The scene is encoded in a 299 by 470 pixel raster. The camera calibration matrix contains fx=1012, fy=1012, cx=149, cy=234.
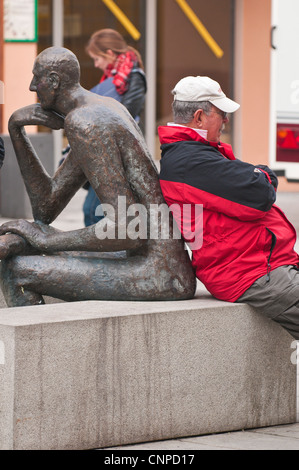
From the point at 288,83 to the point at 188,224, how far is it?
610 centimetres

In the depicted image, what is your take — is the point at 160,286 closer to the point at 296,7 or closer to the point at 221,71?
the point at 296,7

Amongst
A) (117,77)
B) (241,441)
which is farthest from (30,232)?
(117,77)

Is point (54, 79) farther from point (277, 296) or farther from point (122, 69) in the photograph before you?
point (122, 69)

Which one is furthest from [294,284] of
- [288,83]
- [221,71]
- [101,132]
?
[221,71]

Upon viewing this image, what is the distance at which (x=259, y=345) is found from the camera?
171 inches

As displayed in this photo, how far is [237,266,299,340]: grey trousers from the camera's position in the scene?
4242 millimetres

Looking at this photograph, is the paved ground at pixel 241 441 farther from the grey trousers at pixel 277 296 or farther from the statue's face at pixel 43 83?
the statue's face at pixel 43 83

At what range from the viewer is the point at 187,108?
4.40 meters

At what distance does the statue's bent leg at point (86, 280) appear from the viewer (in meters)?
4.33

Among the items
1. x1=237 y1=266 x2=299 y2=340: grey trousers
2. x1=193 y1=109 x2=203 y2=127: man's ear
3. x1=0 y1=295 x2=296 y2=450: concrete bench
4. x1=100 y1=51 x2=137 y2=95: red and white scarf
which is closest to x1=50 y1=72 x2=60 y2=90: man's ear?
x1=193 y1=109 x2=203 y2=127: man's ear

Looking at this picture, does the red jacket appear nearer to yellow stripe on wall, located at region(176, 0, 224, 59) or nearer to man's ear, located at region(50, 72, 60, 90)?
man's ear, located at region(50, 72, 60, 90)

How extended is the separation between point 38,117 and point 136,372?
1249 mm

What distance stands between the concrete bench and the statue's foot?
1.28ft

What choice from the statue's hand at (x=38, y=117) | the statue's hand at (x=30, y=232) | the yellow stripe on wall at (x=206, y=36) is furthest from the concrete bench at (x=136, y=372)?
the yellow stripe on wall at (x=206, y=36)
